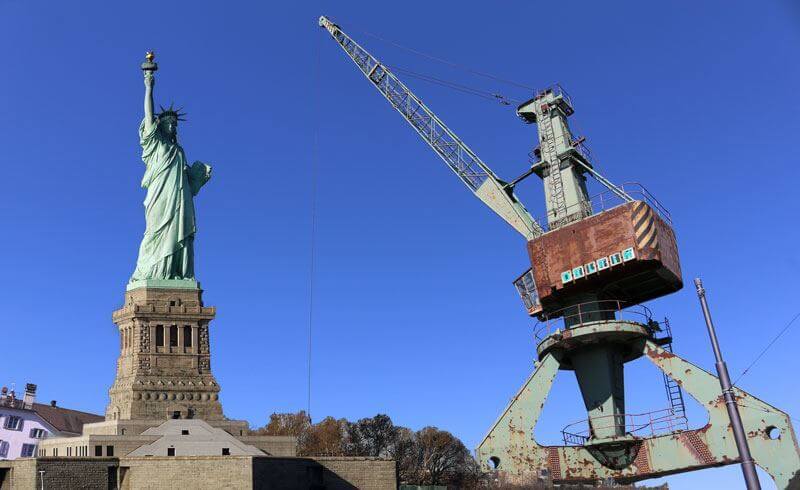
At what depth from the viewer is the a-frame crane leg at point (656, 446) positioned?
38.9 metres

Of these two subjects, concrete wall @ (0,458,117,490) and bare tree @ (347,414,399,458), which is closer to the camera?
concrete wall @ (0,458,117,490)

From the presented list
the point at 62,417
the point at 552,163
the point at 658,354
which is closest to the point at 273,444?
the point at 552,163

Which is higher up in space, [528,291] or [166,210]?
[166,210]

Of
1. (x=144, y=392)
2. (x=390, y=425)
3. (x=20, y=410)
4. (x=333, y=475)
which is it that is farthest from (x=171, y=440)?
(x=390, y=425)

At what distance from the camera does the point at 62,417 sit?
9469cm

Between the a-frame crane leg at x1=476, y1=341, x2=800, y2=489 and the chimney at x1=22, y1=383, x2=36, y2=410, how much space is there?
62.7 metres

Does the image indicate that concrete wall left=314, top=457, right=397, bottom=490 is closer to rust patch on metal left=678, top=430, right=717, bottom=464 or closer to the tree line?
rust patch on metal left=678, top=430, right=717, bottom=464

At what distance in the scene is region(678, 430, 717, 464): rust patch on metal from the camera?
40688mm

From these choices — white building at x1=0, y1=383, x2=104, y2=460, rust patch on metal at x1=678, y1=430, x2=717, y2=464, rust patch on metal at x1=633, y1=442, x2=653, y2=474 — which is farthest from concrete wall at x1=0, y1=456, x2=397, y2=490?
white building at x1=0, y1=383, x2=104, y2=460

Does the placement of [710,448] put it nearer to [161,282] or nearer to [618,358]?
[618,358]

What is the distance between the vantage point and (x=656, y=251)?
145ft

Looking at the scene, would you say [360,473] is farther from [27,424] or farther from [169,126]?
[27,424]

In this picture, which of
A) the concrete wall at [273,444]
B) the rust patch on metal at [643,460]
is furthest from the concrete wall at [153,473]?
the rust patch on metal at [643,460]

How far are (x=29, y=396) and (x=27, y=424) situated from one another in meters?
3.86
